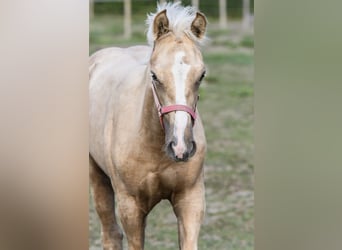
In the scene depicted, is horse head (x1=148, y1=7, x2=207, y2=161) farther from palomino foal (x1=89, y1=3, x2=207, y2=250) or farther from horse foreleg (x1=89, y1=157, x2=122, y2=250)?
horse foreleg (x1=89, y1=157, x2=122, y2=250)

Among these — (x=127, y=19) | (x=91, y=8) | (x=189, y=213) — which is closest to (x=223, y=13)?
(x=127, y=19)

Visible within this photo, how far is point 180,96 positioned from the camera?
118 inches

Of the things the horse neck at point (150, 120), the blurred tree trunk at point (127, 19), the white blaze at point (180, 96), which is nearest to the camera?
the white blaze at point (180, 96)

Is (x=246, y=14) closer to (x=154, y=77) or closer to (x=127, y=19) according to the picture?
(x=127, y=19)

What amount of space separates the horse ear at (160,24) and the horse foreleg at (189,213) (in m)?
0.68

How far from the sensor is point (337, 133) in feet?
11.7

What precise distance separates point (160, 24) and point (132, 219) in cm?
86

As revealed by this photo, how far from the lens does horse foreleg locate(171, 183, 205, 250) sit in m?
3.22

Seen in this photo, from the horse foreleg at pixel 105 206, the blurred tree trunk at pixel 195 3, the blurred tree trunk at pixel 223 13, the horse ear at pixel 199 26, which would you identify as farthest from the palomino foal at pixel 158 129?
the blurred tree trunk at pixel 223 13

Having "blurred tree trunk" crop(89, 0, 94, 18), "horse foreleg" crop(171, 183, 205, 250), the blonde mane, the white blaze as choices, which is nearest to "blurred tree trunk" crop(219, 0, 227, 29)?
"blurred tree trunk" crop(89, 0, 94, 18)

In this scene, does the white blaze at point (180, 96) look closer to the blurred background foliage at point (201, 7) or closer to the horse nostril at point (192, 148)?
the horse nostril at point (192, 148)

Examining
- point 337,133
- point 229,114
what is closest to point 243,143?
point 229,114

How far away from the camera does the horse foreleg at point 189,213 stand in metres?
3.22

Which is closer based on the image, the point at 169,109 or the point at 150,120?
the point at 169,109
